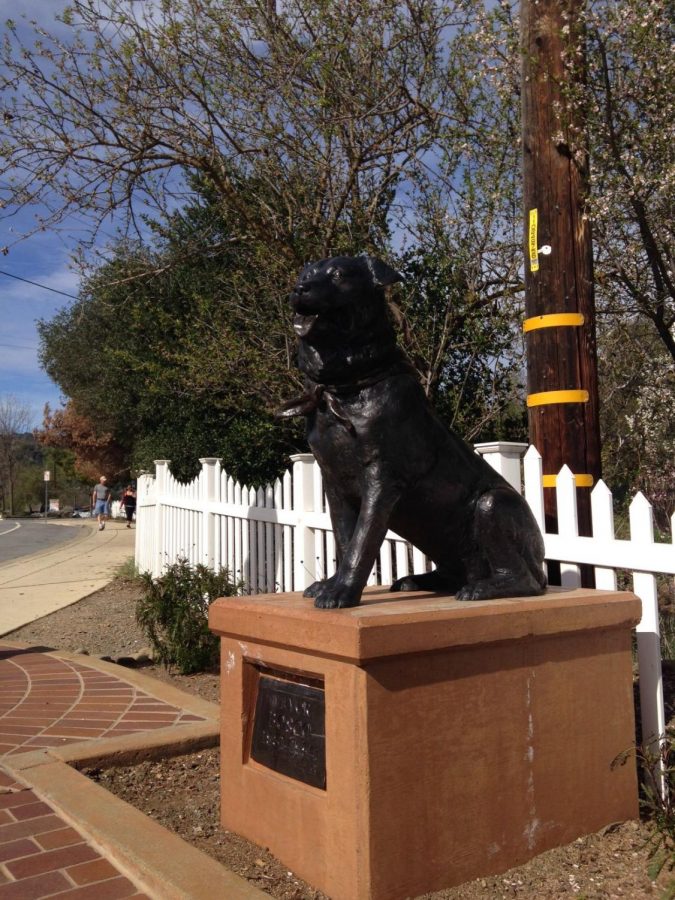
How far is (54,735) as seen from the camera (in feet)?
13.6

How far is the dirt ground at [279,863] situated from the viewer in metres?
2.57

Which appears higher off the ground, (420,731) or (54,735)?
(420,731)

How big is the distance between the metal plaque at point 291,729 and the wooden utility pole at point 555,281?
161 cm

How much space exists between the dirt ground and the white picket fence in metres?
0.56

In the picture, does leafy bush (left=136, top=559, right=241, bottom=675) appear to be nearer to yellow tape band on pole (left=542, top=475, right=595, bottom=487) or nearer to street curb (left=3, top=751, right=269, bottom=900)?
street curb (left=3, top=751, right=269, bottom=900)

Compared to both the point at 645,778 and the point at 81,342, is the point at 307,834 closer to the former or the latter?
the point at 645,778

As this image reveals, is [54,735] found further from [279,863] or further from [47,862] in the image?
[279,863]

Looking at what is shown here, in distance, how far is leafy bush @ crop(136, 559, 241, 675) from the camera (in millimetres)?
5988

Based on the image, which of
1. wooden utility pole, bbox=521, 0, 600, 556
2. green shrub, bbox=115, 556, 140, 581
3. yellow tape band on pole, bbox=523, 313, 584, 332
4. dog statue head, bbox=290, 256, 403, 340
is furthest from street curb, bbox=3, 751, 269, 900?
green shrub, bbox=115, 556, 140, 581

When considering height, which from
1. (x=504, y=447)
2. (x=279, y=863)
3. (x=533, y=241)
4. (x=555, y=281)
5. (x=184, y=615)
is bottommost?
(x=279, y=863)

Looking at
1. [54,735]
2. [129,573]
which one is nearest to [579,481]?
[54,735]

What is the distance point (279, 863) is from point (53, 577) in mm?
10390

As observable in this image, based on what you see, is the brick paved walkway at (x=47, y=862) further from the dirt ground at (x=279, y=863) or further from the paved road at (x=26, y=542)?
the paved road at (x=26, y=542)

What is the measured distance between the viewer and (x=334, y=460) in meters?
2.84
